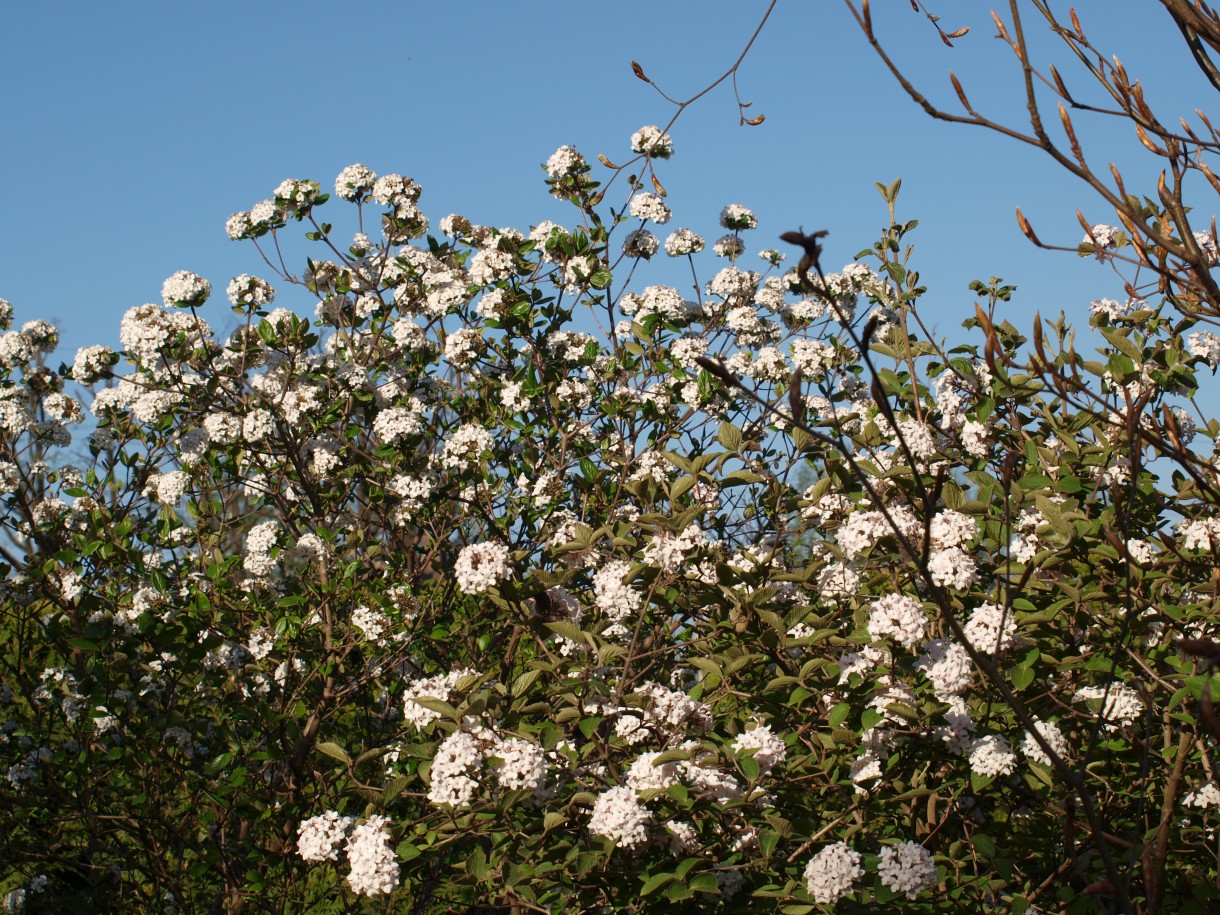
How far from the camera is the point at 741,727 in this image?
378 cm

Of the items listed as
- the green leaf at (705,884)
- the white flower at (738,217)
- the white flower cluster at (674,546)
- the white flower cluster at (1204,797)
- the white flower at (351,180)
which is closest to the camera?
the green leaf at (705,884)

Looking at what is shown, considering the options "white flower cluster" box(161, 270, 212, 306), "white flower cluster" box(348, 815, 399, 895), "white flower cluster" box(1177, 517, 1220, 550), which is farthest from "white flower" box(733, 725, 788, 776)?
"white flower cluster" box(161, 270, 212, 306)

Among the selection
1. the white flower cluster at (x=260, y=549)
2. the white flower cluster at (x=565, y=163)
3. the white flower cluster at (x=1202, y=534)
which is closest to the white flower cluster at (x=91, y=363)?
the white flower cluster at (x=260, y=549)

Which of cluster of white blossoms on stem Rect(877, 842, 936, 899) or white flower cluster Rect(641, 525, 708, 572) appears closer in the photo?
cluster of white blossoms on stem Rect(877, 842, 936, 899)

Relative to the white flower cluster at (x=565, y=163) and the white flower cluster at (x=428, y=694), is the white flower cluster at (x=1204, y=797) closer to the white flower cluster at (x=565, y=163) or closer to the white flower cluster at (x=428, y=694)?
the white flower cluster at (x=428, y=694)

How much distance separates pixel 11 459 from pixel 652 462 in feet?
11.2

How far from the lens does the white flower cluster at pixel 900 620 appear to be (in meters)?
3.23

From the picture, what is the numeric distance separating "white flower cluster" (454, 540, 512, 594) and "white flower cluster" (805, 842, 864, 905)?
1368mm

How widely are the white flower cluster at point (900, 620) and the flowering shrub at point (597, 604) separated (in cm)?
1

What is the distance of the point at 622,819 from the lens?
10.0ft

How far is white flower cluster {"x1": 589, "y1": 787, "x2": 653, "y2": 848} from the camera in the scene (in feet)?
10.1

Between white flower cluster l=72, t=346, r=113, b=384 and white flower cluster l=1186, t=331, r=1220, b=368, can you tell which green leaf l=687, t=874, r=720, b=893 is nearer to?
white flower cluster l=1186, t=331, r=1220, b=368

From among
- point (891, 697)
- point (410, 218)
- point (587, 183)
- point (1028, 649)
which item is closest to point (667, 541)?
point (891, 697)

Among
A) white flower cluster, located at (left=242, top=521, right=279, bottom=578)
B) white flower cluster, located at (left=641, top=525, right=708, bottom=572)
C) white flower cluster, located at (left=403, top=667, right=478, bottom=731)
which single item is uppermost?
white flower cluster, located at (left=242, top=521, right=279, bottom=578)
